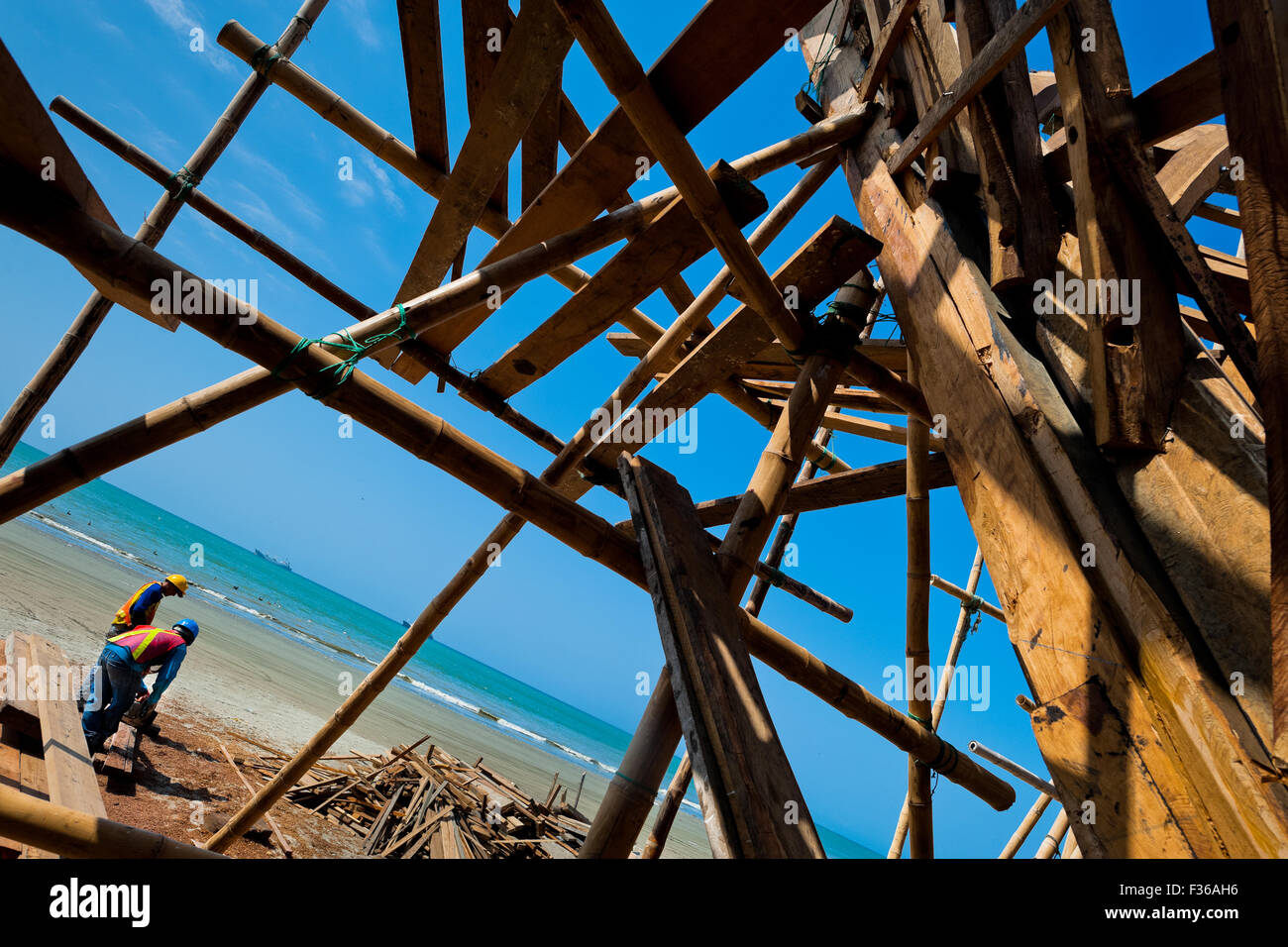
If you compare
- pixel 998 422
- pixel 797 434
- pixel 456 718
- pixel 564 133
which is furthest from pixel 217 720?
pixel 456 718

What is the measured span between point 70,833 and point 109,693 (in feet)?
20.0

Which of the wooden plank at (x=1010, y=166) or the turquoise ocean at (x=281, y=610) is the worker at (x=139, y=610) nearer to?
the wooden plank at (x=1010, y=166)

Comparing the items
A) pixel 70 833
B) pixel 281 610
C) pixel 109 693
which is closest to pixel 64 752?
pixel 70 833

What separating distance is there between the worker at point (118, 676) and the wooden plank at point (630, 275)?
577 centimetres

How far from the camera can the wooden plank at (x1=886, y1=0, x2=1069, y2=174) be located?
2389mm

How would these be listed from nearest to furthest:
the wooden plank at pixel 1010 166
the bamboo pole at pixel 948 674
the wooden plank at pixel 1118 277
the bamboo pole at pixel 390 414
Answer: the bamboo pole at pixel 390 414 → the wooden plank at pixel 1118 277 → the wooden plank at pixel 1010 166 → the bamboo pole at pixel 948 674

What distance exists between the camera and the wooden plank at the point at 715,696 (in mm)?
1578

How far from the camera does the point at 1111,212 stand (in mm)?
2172

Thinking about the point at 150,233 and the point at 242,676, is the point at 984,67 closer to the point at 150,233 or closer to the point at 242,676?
the point at 150,233

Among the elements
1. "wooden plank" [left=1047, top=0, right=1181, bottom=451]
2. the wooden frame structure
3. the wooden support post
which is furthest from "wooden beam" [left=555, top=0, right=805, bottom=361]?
the wooden support post

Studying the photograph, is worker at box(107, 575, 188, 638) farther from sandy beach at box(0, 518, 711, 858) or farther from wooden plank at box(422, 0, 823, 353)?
wooden plank at box(422, 0, 823, 353)

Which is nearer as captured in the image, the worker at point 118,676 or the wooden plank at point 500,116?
the wooden plank at point 500,116

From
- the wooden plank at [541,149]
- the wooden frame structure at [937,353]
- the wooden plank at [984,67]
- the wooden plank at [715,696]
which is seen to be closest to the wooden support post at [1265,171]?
the wooden frame structure at [937,353]
